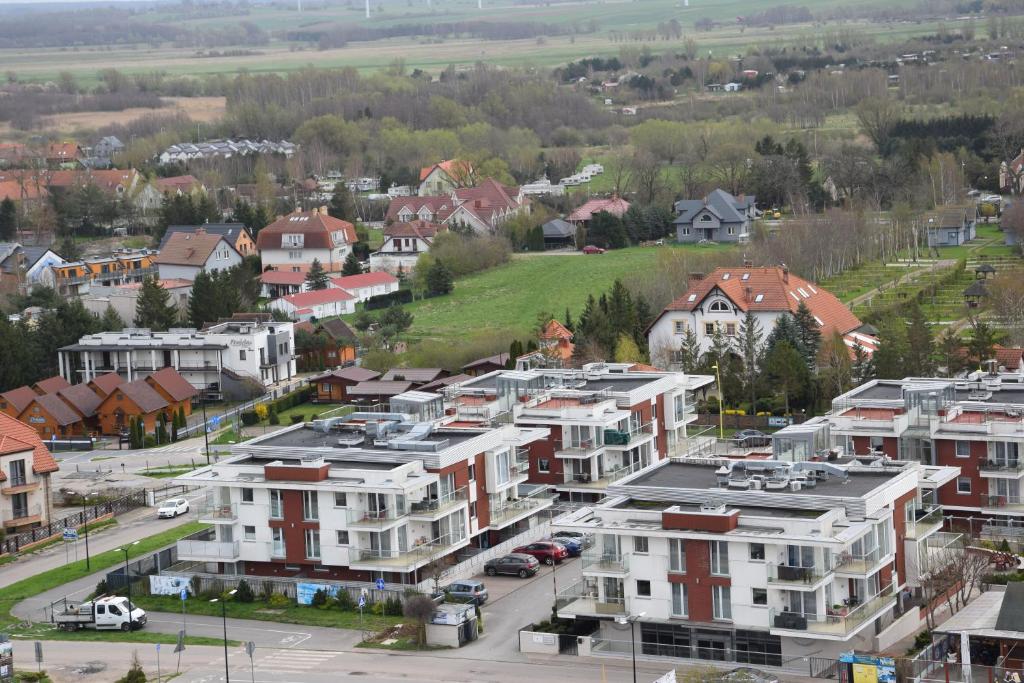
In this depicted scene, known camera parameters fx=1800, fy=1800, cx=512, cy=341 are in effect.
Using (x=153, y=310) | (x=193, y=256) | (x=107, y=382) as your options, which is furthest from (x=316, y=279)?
(x=107, y=382)

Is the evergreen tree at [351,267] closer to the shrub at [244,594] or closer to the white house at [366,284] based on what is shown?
the white house at [366,284]

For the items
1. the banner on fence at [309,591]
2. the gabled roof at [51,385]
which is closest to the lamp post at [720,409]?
the banner on fence at [309,591]

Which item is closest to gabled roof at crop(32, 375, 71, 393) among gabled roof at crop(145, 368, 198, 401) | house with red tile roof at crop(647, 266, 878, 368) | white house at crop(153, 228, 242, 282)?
gabled roof at crop(145, 368, 198, 401)

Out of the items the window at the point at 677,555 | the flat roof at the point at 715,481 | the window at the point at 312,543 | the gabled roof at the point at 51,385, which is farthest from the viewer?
the gabled roof at the point at 51,385

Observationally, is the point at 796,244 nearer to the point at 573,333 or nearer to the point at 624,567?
the point at 573,333

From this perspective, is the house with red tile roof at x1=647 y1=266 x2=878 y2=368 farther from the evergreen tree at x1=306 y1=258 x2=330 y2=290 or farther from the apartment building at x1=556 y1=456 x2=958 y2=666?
the apartment building at x1=556 y1=456 x2=958 y2=666

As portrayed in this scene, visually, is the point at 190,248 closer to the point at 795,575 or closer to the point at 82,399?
the point at 82,399
